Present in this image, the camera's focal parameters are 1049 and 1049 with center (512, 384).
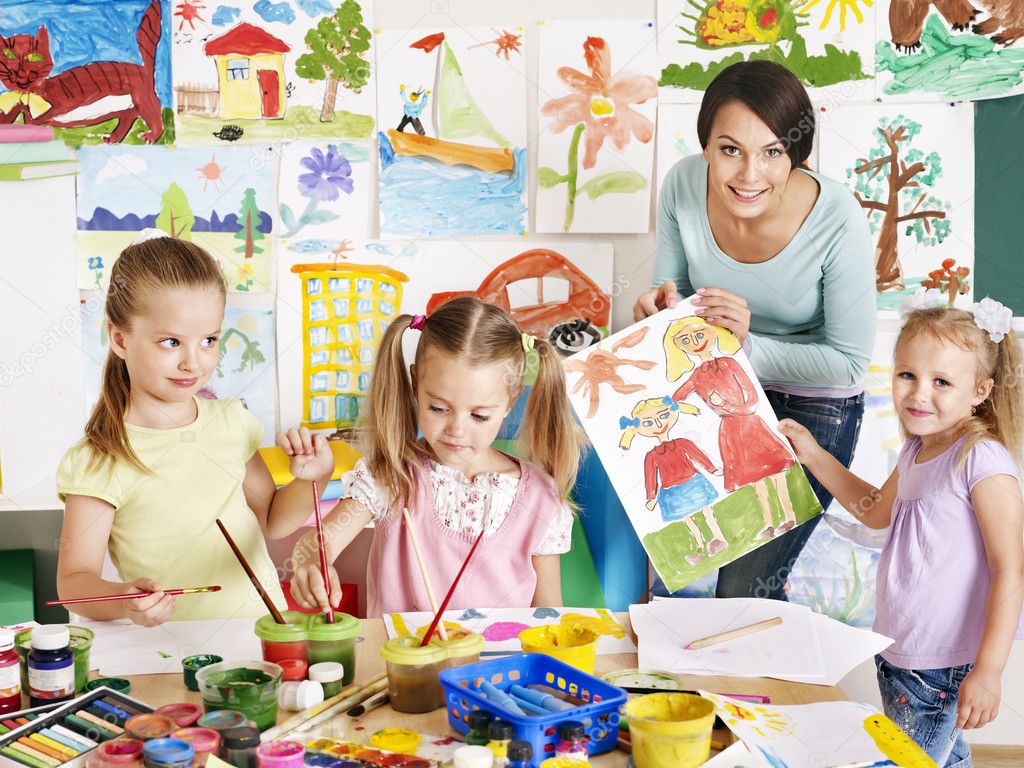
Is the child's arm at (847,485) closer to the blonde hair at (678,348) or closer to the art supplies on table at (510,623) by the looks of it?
the blonde hair at (678,348)

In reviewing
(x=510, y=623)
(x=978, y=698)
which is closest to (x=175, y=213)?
(x=510, y=623)

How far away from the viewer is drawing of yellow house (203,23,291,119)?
2.30 m

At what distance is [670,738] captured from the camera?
0.96 meters

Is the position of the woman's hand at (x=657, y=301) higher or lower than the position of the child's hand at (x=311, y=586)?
higher

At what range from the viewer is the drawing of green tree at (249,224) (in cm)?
234

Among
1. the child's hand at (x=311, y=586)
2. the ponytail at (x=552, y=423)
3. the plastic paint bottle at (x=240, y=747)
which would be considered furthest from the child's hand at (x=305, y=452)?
the plastic paint bottle at (x=240, y=747)

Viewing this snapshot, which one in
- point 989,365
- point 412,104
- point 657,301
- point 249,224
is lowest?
point 989,365

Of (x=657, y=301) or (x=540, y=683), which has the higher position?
(x=657, y=301)

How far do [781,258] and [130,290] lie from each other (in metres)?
1.22

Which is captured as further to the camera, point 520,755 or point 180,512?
point 180,512

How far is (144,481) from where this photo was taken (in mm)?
1605

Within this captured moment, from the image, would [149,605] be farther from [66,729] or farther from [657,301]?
[657,301]

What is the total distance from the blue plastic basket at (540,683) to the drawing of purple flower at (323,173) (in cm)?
150

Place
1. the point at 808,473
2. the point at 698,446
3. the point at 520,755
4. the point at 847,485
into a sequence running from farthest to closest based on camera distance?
the point at 808,473 < the point at 698,446 < the point at 847,485 < the point at 520,755
